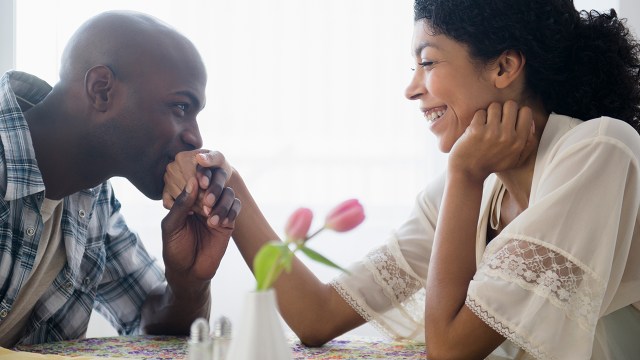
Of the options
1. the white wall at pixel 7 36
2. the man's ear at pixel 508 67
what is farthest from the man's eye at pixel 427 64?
the white wall at pixel 7 36

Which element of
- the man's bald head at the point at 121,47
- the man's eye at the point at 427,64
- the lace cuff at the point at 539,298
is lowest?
the lace cuff at the point at 539,298

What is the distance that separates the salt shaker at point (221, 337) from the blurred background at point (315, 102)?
2.47 meters

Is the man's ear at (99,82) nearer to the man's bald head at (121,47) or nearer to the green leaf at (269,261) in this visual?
the man's bald head at (121,47)

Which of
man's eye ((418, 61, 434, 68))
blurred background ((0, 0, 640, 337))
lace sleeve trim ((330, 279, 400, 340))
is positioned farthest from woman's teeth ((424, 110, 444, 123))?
blurred background ((0, 0, 640, 337))

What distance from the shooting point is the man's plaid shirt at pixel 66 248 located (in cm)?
145

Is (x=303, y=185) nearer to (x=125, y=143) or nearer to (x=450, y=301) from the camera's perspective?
(x=125, y=143)

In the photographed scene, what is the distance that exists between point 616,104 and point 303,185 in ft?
6.56

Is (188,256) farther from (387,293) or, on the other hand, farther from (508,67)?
(508,67)

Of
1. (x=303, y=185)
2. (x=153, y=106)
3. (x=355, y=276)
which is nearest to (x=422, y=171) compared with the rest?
(x=303, y=185)

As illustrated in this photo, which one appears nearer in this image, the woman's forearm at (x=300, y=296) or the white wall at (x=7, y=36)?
the woman's forearm at (x=300, y=296)

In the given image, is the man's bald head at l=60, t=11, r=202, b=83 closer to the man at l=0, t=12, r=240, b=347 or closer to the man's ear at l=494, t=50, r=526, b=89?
the man at l=0, t=12, r=240, b=347

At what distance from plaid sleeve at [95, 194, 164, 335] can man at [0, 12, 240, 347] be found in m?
0.09

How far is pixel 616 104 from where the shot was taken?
152 cm

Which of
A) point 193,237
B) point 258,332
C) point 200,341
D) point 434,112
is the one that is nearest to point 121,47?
point 193,237
